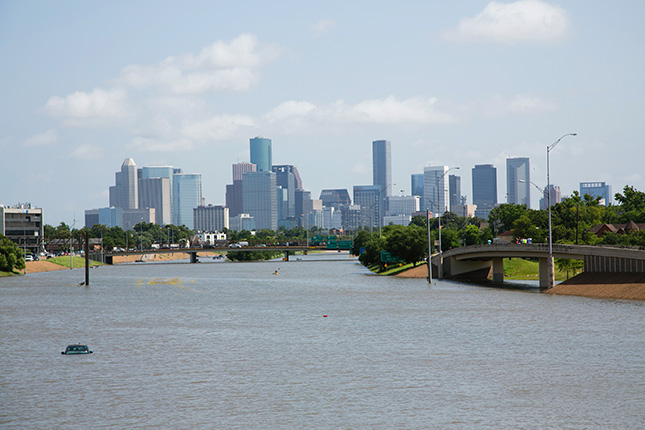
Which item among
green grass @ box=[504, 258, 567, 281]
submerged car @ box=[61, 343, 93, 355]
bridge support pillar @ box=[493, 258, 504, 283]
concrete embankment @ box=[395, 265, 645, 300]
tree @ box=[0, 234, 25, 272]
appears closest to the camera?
submerged car @ box=[61, 343, 93, 355]

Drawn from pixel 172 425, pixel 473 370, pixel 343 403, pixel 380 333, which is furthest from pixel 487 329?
pixel 172 425

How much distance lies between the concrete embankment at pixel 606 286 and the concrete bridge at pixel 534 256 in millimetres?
766

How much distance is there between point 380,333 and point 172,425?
1145 inches

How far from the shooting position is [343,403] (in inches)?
1357

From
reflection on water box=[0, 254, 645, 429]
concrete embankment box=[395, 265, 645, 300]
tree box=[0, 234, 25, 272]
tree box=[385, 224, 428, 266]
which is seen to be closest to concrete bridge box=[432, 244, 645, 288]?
concrete embankment box=[395, 265, 645, 300]

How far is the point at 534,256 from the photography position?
9869cm

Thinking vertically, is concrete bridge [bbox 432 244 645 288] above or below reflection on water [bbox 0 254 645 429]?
above

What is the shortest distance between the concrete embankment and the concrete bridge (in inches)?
30.1

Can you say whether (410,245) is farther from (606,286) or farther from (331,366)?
(331,366)

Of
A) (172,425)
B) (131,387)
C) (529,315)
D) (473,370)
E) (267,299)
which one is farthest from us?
(267,299)

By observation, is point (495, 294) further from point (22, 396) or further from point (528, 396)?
point (22, 396)

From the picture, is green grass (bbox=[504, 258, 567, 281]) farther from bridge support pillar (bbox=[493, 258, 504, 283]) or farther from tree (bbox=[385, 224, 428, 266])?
tree (bbox=[385, 224, 428, 266])

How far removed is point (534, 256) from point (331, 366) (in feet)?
199

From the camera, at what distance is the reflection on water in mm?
32312
